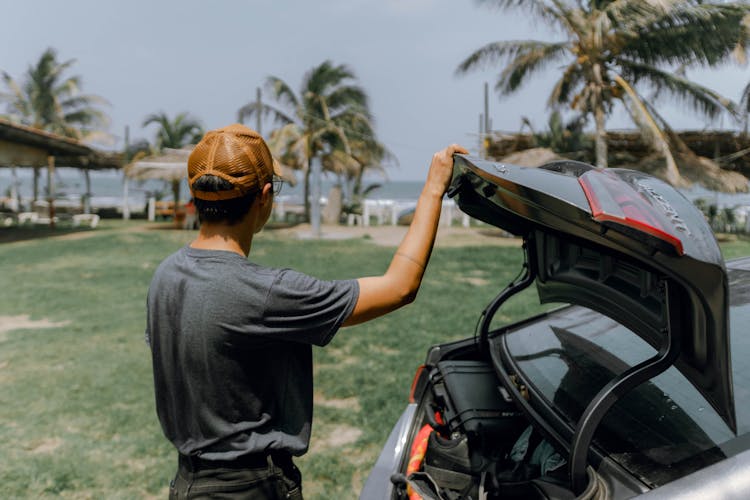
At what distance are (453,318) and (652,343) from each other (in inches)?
228

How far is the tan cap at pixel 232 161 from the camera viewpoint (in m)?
1.75

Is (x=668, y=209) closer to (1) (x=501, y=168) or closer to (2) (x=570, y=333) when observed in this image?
(1) (x=501, y=168)

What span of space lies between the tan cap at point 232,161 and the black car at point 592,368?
0.60 metres

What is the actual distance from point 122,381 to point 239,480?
4.21 m

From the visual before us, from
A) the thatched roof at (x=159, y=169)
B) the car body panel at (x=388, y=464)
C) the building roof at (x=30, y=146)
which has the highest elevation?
the building roof at (x=30, y=146)

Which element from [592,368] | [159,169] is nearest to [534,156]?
[159,169]

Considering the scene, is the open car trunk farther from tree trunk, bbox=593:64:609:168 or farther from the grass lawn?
tree trunk, bbox=593:64:609:168

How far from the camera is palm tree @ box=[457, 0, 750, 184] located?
16703 millimetres

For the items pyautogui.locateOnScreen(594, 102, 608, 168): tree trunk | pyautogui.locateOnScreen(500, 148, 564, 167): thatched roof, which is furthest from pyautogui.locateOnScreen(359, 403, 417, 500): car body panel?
pyautogui.locateOnScreen(500, 148, 564, 167): thatched roof

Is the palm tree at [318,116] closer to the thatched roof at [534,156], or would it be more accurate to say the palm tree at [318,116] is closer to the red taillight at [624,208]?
the thatched roof at [534,156]

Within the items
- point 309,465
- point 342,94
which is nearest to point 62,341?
point 309,465

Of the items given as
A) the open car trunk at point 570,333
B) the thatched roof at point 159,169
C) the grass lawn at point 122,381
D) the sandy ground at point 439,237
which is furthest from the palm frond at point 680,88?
the open car trunk at point 570,333

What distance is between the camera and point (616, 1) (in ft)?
56.1

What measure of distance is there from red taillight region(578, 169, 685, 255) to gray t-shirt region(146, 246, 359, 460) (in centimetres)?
66
